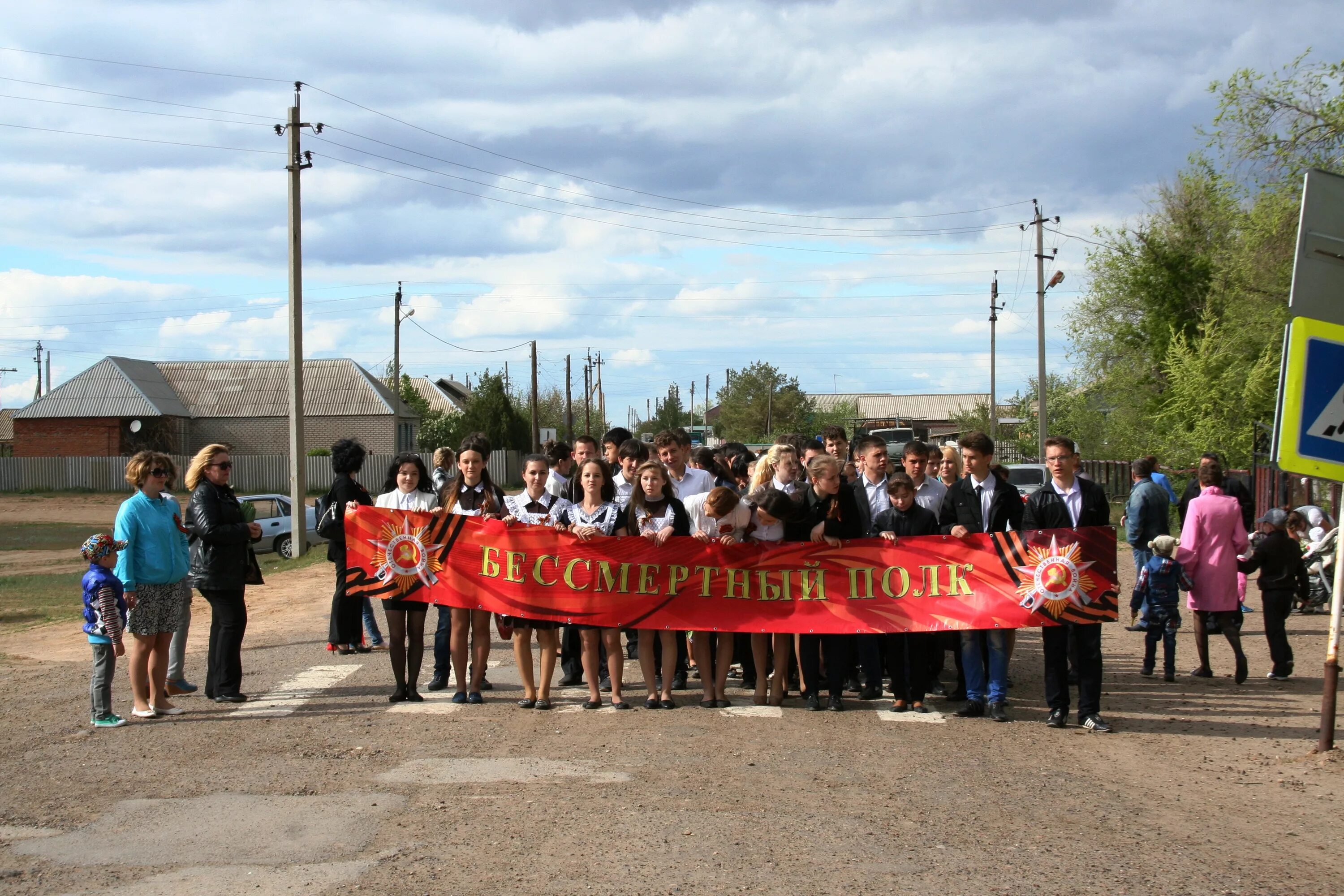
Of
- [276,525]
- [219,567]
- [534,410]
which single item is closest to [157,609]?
[219,567]

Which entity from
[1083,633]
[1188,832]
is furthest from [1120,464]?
[1188,832]

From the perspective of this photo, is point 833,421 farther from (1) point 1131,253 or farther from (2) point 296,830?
(2) point 296,830

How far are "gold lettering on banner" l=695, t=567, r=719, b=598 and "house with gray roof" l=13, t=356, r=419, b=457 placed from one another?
52183 millimetres

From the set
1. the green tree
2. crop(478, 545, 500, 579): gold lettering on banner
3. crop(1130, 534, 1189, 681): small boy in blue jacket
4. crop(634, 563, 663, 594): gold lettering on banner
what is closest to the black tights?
crop(478, 545, 500, 579): gold lettering on banner

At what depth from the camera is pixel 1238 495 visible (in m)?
12.4

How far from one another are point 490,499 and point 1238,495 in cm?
846

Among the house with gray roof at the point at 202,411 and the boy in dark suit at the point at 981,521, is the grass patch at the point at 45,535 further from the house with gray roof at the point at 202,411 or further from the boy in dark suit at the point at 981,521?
the boy in dark suit at the point at 981,521

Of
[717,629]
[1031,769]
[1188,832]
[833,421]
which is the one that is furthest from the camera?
[833,421]

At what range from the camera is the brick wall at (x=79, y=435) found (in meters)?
60.3

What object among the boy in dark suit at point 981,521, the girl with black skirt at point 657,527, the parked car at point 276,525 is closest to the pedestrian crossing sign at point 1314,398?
the boy in dark suit at point 981,521

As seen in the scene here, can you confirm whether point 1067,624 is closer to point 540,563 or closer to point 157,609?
point 540,563

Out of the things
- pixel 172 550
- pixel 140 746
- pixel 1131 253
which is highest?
pixel 1131 253

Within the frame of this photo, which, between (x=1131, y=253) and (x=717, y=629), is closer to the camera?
(x=717, y=629)

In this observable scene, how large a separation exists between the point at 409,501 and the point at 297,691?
1.75 m
